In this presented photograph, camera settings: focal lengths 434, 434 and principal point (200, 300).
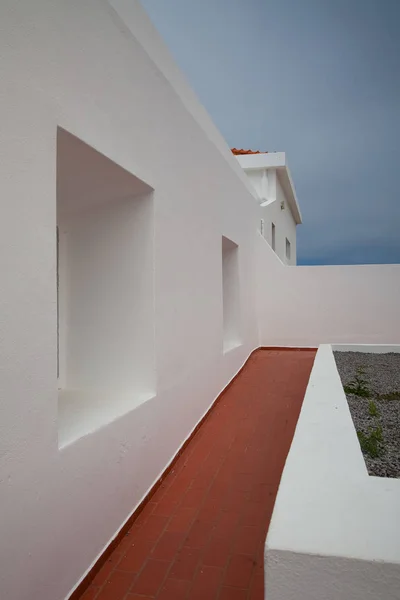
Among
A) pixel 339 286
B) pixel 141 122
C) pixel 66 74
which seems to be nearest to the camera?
pixel 66 74

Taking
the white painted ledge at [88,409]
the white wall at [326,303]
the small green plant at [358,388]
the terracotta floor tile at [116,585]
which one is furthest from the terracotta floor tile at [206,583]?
the white wall at [326,303]

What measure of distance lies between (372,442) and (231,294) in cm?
474

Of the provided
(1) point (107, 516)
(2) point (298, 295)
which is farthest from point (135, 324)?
(2) point (298, 295)

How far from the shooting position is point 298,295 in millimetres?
9891

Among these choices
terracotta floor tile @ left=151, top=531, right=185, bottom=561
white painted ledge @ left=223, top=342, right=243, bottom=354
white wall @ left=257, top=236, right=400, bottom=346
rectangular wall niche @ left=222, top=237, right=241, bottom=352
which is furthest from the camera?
white wall @ left=257, top=236, right=400, bottom=346

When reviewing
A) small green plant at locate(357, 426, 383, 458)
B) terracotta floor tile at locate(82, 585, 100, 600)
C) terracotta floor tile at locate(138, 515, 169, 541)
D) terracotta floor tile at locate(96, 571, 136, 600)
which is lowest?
terracotta floor tile at locate(82, 585, 100, 600)

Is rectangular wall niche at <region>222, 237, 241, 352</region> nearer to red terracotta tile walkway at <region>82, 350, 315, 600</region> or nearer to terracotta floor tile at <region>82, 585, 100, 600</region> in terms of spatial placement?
red terracotta tile walkway at <region>82, 350, 315, 600</region>

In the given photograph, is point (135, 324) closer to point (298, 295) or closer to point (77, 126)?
point (77, 126)

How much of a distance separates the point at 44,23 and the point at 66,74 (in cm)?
26

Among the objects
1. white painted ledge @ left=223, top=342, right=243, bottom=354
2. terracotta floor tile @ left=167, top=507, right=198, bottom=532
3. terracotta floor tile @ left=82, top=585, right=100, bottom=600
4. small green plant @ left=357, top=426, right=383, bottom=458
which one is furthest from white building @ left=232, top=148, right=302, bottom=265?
terracotta floor tile @ left=82, top=585, right=100, bottom=600

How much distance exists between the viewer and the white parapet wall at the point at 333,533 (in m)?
1.38

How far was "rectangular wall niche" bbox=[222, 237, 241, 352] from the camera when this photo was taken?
24.3ft

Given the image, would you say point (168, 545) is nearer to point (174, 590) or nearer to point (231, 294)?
point (174, 590)

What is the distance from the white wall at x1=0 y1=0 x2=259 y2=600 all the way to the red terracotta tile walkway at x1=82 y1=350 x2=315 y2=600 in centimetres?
18
